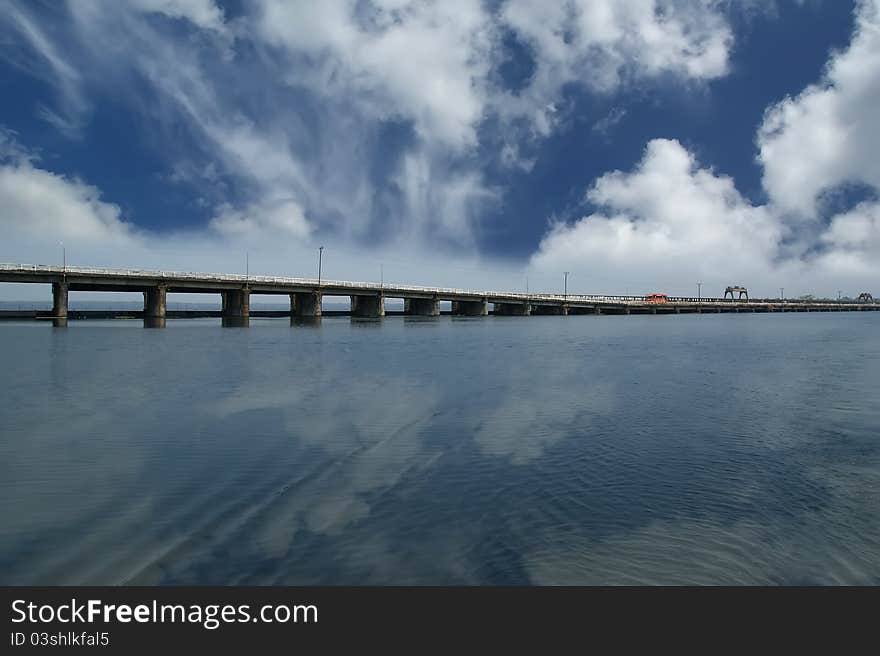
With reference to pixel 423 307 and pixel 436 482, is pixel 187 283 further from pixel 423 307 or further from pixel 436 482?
pixel 436 482

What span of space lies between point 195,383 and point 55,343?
125ft

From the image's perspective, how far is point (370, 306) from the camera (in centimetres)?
14612

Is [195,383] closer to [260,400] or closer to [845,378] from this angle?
[260,400]

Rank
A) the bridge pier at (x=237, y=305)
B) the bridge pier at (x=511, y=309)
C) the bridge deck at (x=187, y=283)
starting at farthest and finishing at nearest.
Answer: the bridge pier at (x=511, y=309)
the bridge pier at (x=237, y=305)
the bridge deck at (x=187, y=283)

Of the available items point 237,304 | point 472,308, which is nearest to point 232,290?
point 237,304

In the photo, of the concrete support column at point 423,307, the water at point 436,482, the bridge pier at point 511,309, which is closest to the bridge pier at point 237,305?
the concrete support column at point 423,307

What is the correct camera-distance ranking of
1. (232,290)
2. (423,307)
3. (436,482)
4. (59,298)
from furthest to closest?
(423,307) < (232,290) < (59,298) < (436,482)

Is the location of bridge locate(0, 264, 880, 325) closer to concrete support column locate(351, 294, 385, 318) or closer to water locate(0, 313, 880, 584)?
concrete support column locate(351, 294, 385, 318)

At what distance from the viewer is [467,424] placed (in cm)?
2278

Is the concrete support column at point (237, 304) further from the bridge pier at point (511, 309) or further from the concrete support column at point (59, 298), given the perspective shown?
the bridge pier at point (511, 309)

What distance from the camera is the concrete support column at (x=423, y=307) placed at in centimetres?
15988

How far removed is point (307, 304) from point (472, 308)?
215ft

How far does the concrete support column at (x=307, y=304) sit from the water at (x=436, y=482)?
307 ft

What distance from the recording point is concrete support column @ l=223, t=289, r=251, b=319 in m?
117
